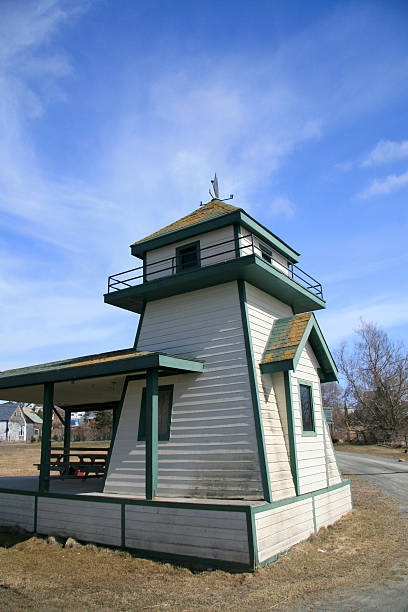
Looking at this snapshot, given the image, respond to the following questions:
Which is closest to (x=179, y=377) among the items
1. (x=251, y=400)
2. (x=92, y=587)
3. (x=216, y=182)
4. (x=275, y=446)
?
(x=251, y=400)

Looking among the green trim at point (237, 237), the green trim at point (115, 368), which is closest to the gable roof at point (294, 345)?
the green trim at point (115, 368)

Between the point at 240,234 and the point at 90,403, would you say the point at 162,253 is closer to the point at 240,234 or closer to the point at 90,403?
the point at 240,234

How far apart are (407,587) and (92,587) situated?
17.3ft

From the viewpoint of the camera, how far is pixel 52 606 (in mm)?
6836

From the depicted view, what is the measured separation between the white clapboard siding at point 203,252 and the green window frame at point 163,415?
11.1ft

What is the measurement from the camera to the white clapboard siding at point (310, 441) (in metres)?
11.1

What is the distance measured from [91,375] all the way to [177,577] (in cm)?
533

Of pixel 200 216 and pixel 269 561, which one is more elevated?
pixel 200 216

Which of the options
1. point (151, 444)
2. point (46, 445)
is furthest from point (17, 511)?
point (151, 444)

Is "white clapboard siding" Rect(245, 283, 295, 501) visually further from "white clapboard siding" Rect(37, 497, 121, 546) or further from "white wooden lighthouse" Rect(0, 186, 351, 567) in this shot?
"white clapboard siding" Rect(37, 497, 121, 546)

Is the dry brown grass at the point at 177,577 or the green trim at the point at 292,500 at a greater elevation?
the green trim at the point at 292,500

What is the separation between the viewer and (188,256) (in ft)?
44.0

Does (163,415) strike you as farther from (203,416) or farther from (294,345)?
(294,345)

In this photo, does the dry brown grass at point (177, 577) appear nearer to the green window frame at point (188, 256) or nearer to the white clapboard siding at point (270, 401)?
the white clapboard siding at point (270, 401)
